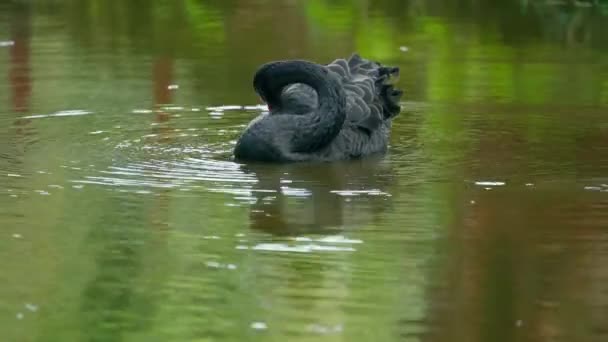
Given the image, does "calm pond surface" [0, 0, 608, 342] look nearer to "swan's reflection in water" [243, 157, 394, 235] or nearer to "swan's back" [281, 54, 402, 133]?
"swan's reflection in water" [243, 157, 394, 235]

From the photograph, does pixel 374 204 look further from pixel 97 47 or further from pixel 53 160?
pixel 97 47

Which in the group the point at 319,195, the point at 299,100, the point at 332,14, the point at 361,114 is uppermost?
the point at 299,100

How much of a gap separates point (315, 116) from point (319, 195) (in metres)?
1.38

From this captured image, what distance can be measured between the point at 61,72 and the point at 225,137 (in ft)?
13.0

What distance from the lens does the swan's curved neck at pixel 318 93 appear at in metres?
9.77

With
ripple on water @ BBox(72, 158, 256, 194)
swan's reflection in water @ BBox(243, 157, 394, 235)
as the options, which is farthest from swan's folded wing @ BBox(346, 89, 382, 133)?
ripple on water @ BBox(72, 158, 256, 194)

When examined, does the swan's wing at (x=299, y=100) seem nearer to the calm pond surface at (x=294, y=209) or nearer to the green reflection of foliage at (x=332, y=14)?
the calm pond surface at (x=294, y=209)

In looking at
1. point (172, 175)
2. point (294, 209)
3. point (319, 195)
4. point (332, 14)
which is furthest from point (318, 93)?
point (332, 14)

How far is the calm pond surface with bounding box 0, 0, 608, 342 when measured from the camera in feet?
19.5

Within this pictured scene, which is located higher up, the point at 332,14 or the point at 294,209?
the point at 294,209

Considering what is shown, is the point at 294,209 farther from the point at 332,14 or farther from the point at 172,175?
the point at 332,14

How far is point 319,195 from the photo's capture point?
8539 millimetres

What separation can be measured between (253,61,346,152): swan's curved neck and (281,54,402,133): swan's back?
0.13 m

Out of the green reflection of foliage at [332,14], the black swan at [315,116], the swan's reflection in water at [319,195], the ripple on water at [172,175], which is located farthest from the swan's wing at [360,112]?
the green reflection of foliage at [332,14]
